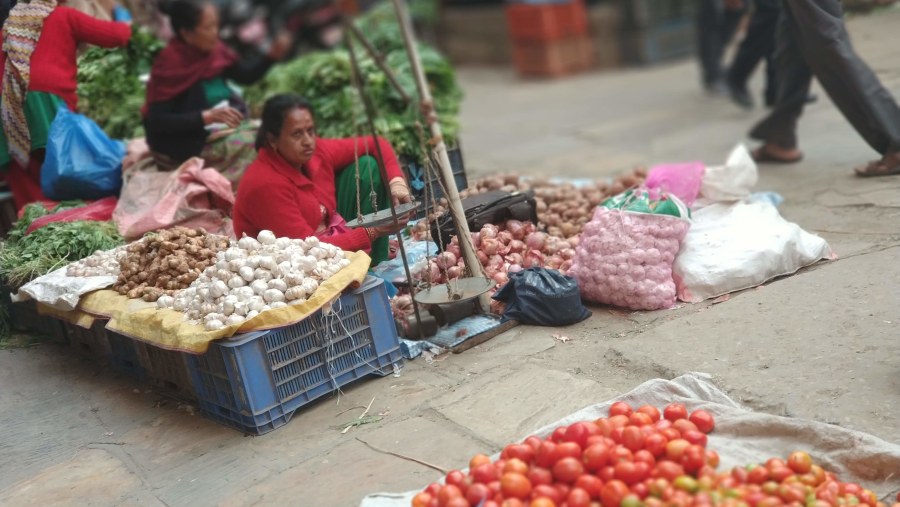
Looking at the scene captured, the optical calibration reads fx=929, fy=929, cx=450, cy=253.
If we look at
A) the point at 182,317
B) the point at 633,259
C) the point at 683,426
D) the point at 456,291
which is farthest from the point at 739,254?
the point at 182,317

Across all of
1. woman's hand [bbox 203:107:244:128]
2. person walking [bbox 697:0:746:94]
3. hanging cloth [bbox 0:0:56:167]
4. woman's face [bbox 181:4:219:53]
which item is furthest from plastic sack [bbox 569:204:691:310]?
person walking [bbox 697:0:746:94]

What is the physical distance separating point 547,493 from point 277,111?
252 centimetres

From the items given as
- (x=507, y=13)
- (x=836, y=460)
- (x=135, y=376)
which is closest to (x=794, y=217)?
(x=836, y=460)

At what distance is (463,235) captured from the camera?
4.39 m

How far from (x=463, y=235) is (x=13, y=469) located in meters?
2.19

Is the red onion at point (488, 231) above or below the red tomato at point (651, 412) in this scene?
above

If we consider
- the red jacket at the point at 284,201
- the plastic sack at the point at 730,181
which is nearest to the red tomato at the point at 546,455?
the red jacket at the point at 284,201

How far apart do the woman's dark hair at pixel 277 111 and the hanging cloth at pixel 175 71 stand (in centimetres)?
159

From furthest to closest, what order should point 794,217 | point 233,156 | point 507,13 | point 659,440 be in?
1. point 507,13
2. point 233,156
3. point 794,217
4. point 659,440

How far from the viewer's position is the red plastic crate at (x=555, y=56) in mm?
11641

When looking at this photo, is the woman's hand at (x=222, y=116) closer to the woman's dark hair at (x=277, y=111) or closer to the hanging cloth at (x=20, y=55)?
the hanging cloth at (x=20, y=55)

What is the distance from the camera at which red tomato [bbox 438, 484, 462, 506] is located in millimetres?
2717

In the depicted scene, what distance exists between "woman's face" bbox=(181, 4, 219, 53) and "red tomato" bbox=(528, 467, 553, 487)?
406cm

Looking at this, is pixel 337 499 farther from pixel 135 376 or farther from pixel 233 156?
pixel 233 156
